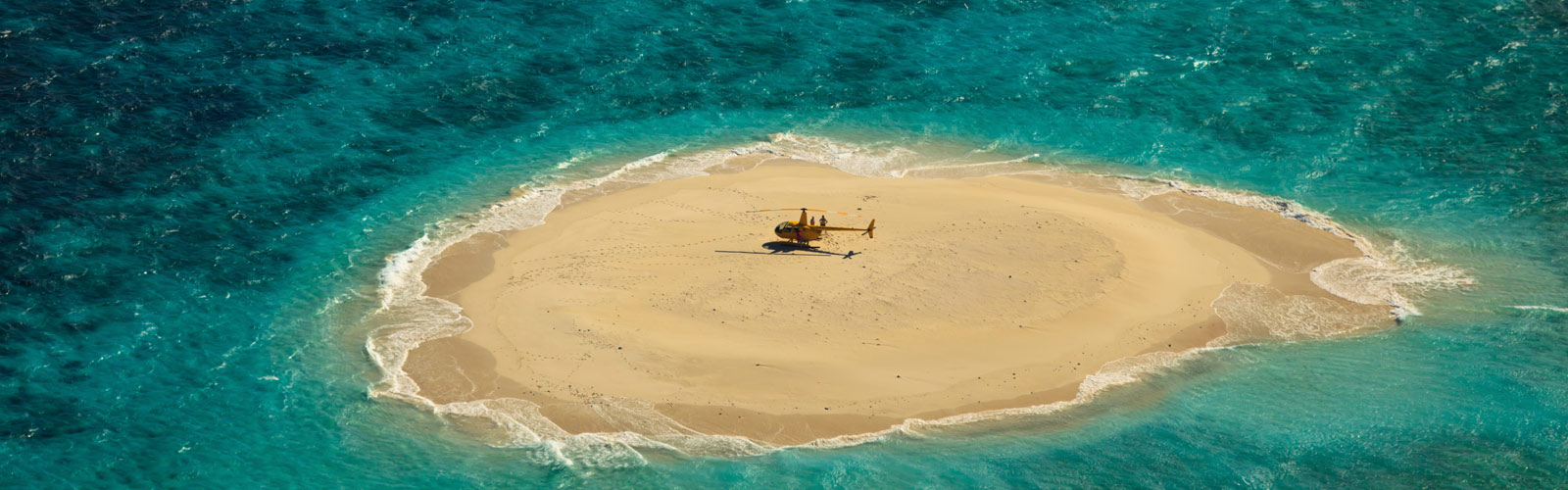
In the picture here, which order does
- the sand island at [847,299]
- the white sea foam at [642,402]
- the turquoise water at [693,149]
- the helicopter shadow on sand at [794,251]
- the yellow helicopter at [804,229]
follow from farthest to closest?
the helicopter shadow on sand at [794,251], the yellow helicopter at [804,229], the sand island at [847,299], the white sea foam at [642,402], the turquoise water at [693,149]

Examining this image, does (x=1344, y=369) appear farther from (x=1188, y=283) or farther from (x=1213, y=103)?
(x=1213, y=103)

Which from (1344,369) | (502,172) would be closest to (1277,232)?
(1344,369)

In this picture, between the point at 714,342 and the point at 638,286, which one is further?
the point at 638,286

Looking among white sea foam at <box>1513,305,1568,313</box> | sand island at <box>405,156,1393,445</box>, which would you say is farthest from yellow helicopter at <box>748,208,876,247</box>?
white sea foam at <box>1513,305,1568,313</box>

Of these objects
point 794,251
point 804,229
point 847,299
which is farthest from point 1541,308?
point 794,251

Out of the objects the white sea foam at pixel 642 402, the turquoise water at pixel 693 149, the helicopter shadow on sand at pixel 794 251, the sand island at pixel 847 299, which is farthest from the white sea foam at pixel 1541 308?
the helicopter shadow on sand at pixel 794 251

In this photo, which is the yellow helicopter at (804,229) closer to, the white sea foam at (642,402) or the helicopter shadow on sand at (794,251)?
the helicopter shadow on sand at (794,251)
